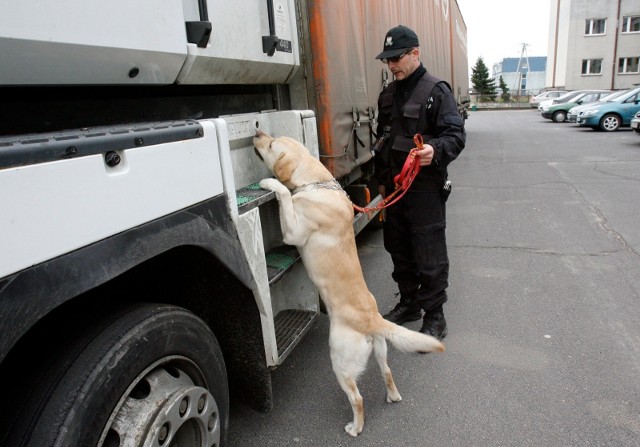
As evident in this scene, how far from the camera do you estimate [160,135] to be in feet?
4.65

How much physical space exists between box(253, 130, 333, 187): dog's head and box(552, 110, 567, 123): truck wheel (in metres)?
25.5

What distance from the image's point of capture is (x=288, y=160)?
243 cm

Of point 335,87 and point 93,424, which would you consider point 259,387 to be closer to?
point 93,424

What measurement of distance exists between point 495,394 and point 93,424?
2239 mm

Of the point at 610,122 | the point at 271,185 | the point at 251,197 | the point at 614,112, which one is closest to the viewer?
the point at 251,197

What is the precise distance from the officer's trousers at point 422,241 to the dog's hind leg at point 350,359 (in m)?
1.02

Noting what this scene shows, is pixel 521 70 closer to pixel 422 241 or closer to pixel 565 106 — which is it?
pixel 565 106

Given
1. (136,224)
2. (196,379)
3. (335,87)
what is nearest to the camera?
(136,224)

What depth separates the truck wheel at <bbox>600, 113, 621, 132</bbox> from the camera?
1797cm

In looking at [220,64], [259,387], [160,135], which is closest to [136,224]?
→ [160,135]

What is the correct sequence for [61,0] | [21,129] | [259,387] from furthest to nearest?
[259,387] → [21,129] → [61,0]

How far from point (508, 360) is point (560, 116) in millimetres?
24866

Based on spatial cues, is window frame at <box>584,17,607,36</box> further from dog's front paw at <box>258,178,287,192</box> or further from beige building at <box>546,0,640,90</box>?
dog's front paw at <box>258,178,287,192</box>

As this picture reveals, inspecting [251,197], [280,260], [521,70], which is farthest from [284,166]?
[521,70]
